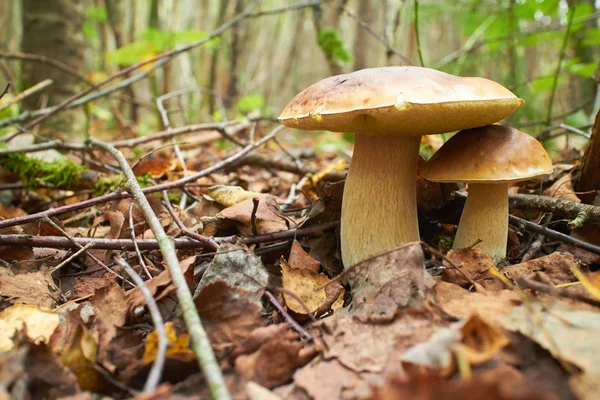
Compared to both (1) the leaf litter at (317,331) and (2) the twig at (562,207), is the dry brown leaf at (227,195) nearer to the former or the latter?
(1) the leaf litter at (317,331)

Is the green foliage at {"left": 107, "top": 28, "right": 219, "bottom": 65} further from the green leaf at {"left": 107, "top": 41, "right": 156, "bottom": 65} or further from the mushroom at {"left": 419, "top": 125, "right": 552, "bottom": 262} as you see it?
the mushroom at {"left": 419, "top": 125, "right": 552, "bottom": 262}

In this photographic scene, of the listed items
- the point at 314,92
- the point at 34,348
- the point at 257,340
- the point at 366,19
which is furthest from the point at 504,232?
the point at 366,19

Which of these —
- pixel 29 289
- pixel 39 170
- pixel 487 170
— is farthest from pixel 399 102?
pixel 39 170

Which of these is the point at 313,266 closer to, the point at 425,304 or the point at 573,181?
the point at 425,304

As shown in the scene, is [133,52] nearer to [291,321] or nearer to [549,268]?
[291,321]

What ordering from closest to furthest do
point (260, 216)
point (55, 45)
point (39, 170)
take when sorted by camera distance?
1. point (260, 216)
2. point (39, 170)
3. point (55, 45)

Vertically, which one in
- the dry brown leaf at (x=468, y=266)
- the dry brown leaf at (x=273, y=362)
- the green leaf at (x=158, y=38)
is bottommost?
the dry brown leaf at (x=468, y=266)

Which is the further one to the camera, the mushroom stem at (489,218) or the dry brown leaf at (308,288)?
the mushroom stem at (489,218)

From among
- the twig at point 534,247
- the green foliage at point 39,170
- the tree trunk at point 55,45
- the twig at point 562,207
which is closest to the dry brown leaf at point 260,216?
the twig at point 562,207
